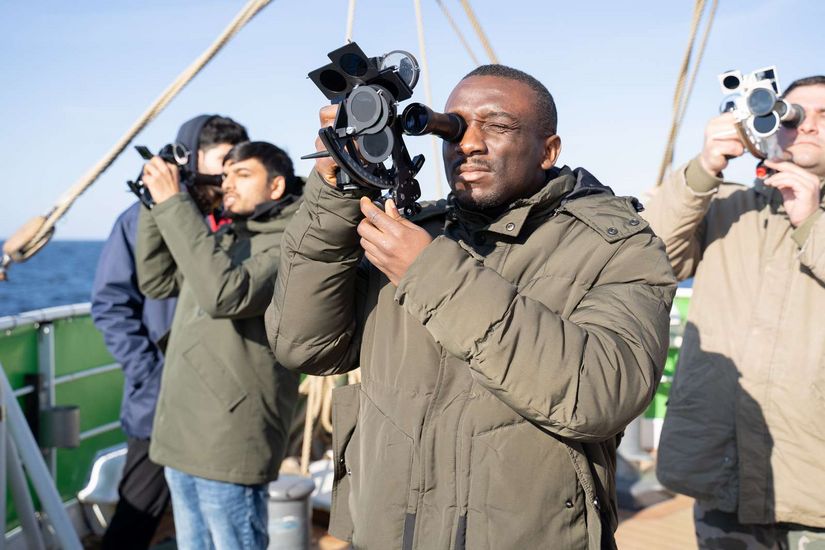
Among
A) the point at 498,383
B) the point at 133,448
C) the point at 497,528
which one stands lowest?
the point at 133,448

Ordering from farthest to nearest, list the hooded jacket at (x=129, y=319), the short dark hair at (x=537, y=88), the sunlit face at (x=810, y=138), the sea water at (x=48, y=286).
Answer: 1. the sea water at (x=48, y=286)
2. the hooded jacket at (x=129, y=319)
3. the sunlit face at (x=810, y=138)
4. the short dark hair at (x=537, y=88)

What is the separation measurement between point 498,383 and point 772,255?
135cm

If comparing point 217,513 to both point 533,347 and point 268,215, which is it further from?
point 533,347

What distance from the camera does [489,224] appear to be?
5.41ft

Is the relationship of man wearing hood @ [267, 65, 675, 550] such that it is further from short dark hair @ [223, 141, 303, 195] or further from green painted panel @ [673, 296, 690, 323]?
green painted panel @ [673, 296, 690, 323]

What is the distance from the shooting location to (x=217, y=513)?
8.52 ft

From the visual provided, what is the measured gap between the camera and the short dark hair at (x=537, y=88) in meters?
1.68

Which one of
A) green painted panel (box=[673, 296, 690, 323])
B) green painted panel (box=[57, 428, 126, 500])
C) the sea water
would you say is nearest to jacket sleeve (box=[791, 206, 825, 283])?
green painted panel (box=[673, 296, 690, 323])

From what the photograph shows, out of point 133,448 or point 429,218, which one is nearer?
point 429,218

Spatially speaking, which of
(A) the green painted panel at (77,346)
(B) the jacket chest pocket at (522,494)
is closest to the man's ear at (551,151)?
(B) the jacket chest pocket at (522,494)

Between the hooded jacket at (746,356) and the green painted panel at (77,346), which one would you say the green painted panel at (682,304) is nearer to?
the hooded jacket at (746,356)

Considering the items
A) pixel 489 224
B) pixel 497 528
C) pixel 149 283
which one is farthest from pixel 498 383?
pixel 149 283

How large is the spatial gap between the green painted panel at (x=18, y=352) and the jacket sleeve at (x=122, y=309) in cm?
60

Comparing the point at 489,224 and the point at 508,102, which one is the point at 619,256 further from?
the point at 508,102
